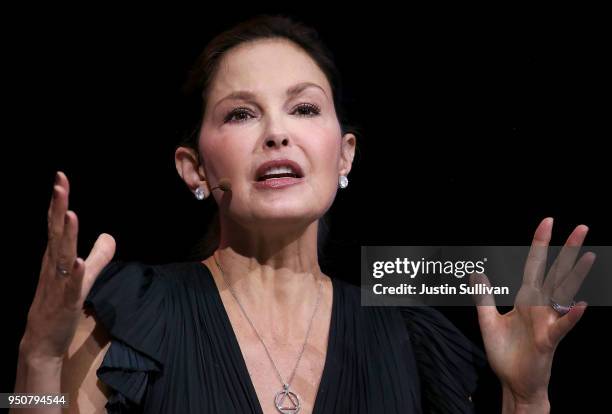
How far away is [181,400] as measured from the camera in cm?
175

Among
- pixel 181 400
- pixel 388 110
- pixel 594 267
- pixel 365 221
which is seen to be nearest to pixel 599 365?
pixel 594 267

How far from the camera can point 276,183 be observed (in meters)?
1.91

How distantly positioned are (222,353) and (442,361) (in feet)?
1.73

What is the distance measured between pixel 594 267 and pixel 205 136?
1038 millimetres

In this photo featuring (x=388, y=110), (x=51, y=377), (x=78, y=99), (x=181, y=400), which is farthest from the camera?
(x=388, y=110)

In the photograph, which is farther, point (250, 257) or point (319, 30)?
point (319, 30)

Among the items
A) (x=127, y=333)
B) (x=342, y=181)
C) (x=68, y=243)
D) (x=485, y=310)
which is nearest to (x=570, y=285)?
(x=485, y=310)

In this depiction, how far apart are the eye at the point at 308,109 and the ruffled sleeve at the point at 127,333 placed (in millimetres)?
553

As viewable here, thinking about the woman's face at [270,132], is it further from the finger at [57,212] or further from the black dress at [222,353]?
the finger at [57,212]

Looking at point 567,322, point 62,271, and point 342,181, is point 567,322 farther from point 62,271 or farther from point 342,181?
point 62,271

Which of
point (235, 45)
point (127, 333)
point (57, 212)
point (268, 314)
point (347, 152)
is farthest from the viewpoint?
point (347, 152)

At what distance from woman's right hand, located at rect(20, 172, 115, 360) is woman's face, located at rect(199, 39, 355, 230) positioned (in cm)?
43

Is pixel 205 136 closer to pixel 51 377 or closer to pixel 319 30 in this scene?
pixel 319 30

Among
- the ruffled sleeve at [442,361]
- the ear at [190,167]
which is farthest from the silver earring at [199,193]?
the ruffled sleeve at [442,361]
